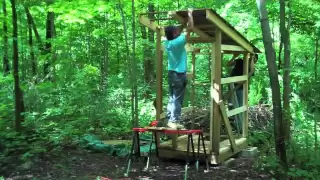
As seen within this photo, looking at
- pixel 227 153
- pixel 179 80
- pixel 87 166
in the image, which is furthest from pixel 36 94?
pixel 227 153

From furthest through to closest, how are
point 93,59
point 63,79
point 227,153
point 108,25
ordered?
point 93,59 → point 108,25 → point 63,79 → point 227,153

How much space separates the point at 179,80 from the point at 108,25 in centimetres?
653

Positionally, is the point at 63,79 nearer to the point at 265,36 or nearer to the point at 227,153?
the point at 227,153

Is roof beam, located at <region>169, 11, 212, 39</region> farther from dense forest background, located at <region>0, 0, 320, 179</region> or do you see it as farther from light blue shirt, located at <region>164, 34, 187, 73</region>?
dense forest background, located at <region>0, 0, 320, 179</region>

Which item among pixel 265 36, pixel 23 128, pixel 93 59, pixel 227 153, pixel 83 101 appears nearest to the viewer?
pixel 265 36

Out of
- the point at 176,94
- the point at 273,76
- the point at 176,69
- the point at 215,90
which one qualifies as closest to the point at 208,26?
the point at 176,69

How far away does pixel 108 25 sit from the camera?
11.7 metres

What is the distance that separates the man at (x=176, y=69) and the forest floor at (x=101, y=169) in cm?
93

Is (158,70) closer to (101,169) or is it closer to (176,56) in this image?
(176,56)

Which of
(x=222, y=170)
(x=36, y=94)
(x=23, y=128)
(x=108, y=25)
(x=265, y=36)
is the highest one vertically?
(x=108, y=25)

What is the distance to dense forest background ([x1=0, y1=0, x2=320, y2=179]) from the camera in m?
6.69

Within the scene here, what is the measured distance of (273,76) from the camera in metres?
5.07

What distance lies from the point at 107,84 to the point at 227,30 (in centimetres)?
586

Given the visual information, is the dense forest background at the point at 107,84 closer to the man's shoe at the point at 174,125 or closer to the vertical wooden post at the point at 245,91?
the vertical wooden post at the point at 245,91
